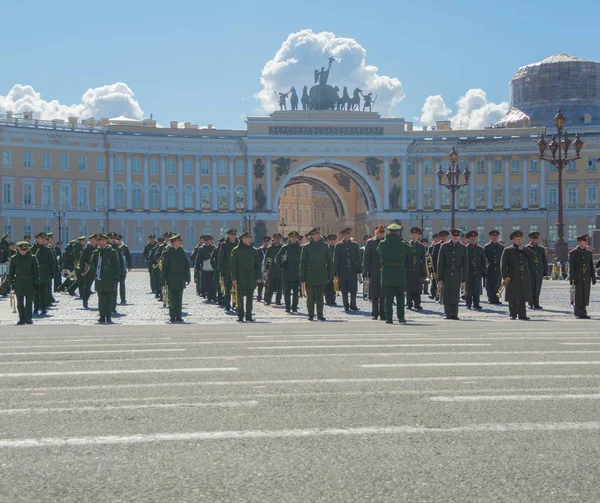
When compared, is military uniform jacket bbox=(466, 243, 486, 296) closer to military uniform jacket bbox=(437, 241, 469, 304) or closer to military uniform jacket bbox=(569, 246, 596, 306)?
military uniform jacket bbox=(437, 241, 469, 304)

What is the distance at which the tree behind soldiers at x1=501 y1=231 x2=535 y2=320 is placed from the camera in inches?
736

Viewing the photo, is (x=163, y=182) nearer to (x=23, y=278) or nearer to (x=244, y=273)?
(x=23, y=278)

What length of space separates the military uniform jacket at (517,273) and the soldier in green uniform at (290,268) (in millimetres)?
5334

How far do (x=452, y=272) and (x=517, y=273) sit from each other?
1.28 metres

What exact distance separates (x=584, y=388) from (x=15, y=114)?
264 feet

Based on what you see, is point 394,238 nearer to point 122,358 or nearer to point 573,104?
point 122,358

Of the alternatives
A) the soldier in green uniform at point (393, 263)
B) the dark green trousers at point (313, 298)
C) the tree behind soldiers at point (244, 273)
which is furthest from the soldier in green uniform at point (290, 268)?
the soldier in green uniform at point (393, 263)

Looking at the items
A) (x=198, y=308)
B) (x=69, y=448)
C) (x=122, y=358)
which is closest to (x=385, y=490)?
(x=69, y=448)

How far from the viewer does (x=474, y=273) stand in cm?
2247

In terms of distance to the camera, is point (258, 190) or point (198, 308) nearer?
point (198, 308)

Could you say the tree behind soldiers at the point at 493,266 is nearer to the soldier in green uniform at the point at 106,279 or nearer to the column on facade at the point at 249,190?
the soldier in green uniform at the point at 106,279

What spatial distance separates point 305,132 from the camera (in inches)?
3386

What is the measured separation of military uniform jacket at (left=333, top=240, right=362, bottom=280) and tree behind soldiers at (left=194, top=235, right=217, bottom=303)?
4.43 meters

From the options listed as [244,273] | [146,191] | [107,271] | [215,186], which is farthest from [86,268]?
[215,186]
